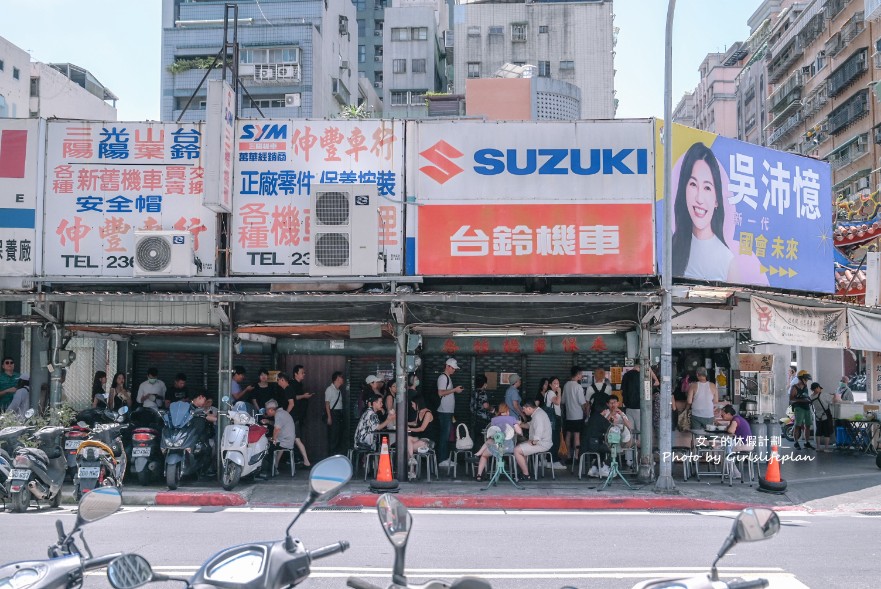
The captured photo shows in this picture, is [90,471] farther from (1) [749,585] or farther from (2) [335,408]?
(1) [749,585]

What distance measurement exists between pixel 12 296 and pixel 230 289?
343cm

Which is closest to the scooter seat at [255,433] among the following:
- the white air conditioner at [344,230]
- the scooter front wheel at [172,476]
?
the scooter front wheel at [172,476]

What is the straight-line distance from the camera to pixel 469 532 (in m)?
10.9

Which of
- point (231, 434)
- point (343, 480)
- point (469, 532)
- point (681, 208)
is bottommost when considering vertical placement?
point (469, 532)

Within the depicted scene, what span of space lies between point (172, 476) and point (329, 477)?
1080 centimetres

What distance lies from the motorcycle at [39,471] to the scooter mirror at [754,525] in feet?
35.0

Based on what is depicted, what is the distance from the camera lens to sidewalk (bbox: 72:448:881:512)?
44.3 ft

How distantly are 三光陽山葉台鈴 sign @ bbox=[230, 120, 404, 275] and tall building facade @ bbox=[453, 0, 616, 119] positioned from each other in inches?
1601

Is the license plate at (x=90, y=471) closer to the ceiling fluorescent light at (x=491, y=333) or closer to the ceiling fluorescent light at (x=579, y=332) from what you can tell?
the ceiling fluorescent light at (x=491, y=333)

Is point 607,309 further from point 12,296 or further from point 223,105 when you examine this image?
point 12,296

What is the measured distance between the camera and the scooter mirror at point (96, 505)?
13.4 feet

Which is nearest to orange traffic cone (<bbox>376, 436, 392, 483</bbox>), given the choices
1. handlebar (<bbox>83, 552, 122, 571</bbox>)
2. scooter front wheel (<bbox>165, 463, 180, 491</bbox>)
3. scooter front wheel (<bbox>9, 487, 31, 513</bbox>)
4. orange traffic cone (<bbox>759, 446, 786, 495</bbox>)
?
scooter front wheel (<bbox>165, 463, 180, 491</bbox>)

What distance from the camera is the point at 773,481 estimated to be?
1457cm

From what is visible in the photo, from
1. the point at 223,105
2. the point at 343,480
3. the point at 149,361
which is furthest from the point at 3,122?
the point at 343,480
